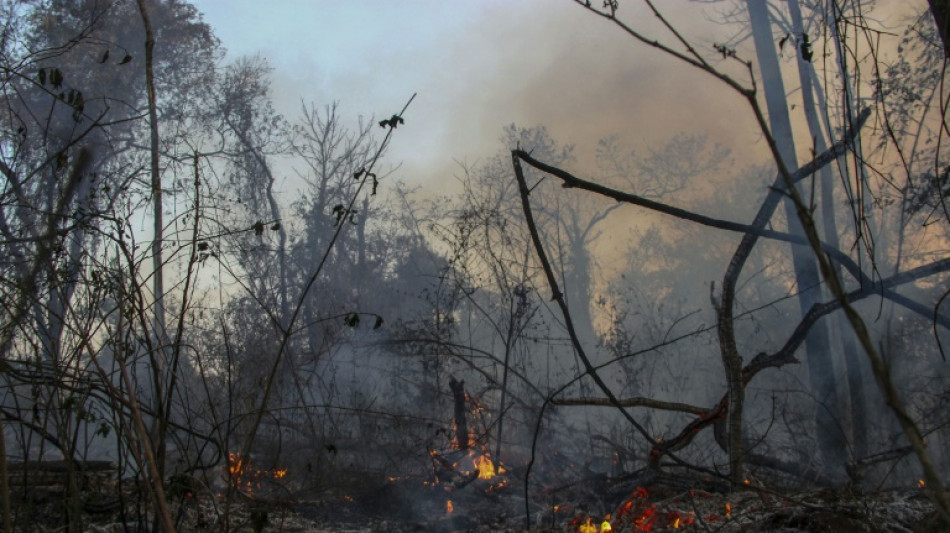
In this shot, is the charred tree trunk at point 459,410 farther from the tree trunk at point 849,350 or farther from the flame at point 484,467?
the tree trunk at point 849,350

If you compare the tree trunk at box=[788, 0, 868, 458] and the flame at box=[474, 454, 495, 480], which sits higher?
the tree trunk at box=[788, 0, 868, 458]

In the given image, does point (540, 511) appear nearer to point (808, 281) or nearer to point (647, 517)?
point (647, 517)

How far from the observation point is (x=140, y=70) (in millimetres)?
18797

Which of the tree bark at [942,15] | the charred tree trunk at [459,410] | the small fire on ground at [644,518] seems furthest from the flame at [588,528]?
the tree bark at [942,15]

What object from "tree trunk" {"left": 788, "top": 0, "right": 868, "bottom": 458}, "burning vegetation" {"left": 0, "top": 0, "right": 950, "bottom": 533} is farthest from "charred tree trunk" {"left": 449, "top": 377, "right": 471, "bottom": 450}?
"tree trunk" {"left": 788, "top": 0, "right": 868, "bottom": 458}

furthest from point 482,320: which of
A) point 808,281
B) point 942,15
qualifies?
point 942,15

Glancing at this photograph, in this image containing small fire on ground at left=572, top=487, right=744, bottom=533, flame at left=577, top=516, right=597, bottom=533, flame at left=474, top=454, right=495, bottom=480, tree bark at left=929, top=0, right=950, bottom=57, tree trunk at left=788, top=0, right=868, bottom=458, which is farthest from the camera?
tree trunk at left=788, top=0, right=868, bottom=458

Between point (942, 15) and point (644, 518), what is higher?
point (942, 15)

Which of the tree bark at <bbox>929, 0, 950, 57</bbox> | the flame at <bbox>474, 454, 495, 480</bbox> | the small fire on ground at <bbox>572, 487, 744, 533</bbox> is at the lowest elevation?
the small fire on ground at <bbox>572, 487, 744, 533</bbox>

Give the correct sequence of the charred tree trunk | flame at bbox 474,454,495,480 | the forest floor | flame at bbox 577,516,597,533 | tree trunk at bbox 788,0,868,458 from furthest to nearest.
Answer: tree trunk at bbox 788,0,868,458, the charred tree trunk, flame at bbox 474,454,495,480, flame at bbox 577,516,597,533, the forest floor

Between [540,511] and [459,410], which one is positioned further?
[459,410]

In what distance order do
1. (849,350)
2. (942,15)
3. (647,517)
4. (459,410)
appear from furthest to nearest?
(849,350) → (459,410) → (647,517) → (942,15)

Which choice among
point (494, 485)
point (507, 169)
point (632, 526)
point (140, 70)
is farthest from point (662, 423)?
point (140, 70)

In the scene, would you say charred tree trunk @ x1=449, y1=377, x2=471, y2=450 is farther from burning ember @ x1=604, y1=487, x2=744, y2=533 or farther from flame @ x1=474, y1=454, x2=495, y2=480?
burning ember @ x1=604, y1=487, x2=744, y2=533
